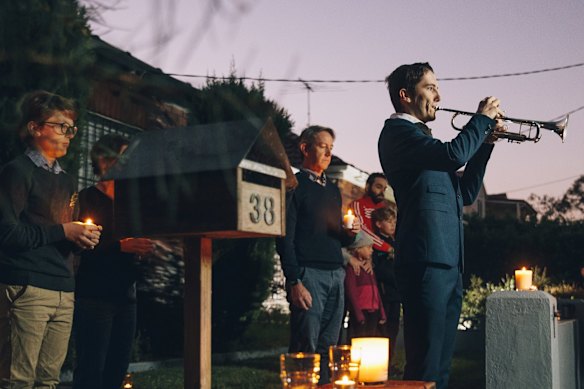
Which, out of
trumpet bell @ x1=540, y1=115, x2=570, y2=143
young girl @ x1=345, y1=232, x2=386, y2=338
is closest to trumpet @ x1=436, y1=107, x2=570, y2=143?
trumpet bell @ x1=540, y1=115, x2=570, y2=143

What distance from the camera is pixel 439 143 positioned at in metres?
3.80

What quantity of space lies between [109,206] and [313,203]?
155 centimetres

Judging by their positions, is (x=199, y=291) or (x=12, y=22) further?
(x=199, y=291)

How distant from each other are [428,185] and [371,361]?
2.95 feet

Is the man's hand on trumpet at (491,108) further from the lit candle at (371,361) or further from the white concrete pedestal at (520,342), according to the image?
the white concrete pedestal at (520,342)

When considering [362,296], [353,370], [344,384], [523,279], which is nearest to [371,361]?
[353,370]

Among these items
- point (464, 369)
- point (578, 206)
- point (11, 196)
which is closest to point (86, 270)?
point (11, 196)

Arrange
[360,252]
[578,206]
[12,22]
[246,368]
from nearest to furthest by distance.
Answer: [12,22], [360,252], [246,368], [578,206]

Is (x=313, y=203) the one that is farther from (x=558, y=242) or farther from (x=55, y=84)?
(x=558, y=242)

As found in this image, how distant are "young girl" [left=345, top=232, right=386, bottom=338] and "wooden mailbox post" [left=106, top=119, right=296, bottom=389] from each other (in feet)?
9.54

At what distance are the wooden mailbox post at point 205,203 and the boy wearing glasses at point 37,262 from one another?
12.2 inches

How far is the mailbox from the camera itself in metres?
3.47

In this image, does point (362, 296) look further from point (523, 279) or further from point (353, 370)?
point (353, 370)

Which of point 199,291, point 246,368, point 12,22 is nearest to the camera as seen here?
point 12,22
